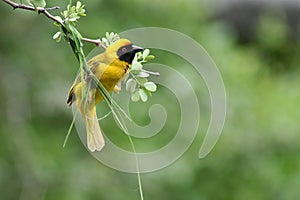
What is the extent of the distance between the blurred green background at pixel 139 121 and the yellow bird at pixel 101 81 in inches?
53.2

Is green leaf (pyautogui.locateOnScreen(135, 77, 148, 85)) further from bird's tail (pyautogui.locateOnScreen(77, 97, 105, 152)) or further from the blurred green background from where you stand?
the blurred green background

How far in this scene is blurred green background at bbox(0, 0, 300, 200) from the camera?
2217 millimetres

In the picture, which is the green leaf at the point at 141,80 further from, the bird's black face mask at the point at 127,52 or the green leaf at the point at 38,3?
the green leaf at the point at 38,3

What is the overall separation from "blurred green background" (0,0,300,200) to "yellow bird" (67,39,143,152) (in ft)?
4.43

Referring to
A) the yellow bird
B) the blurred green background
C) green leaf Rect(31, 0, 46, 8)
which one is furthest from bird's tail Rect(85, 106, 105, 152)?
the blurred green background

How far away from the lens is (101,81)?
2.11ft

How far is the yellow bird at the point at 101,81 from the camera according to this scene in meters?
0.64

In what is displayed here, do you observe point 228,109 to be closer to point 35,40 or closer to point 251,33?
point 35,40

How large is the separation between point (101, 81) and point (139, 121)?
1573 millimetres

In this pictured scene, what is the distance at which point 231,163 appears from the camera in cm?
269

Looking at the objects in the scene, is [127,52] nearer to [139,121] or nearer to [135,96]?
[135,96]

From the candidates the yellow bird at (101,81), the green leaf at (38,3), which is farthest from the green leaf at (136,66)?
the green leaf at (38,3)

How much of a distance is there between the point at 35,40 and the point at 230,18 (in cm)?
149

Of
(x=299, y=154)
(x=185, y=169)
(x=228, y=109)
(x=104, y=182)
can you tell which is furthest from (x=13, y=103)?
(x=299, y=154)
